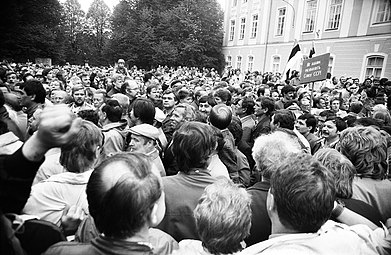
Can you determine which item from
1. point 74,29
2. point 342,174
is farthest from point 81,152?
point 74,29

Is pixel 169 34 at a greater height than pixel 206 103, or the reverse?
pixel 169 34

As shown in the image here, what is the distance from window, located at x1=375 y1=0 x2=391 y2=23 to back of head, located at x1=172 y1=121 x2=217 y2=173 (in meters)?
15.1

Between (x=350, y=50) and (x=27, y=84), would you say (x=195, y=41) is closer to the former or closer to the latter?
(x=350, y=50)

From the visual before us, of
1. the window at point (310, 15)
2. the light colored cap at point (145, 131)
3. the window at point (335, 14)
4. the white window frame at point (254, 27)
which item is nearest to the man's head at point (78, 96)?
the light colored cap at point (145, 131)

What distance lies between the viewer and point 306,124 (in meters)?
4.17

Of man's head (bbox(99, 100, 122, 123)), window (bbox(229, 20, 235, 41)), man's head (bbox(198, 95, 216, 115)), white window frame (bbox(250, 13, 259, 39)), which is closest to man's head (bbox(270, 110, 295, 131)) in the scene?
man's head (bbox(198, 95, 216, 115))

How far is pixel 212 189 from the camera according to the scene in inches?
57.4

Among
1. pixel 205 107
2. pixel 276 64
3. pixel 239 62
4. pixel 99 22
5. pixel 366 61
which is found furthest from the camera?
pixel 99 22

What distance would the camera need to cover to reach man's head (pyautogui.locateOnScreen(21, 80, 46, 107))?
154 inches

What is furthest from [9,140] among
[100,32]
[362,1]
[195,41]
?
[100,32]

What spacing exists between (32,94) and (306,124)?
13.0ft

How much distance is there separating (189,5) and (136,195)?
111ft

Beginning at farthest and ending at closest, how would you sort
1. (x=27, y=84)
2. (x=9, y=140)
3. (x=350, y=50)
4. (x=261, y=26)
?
(x=261, y=26) → (x=350, y=50) → (x=27, y=84) → (x=9, y=140)

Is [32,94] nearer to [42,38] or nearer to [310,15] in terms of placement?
[310,15]
